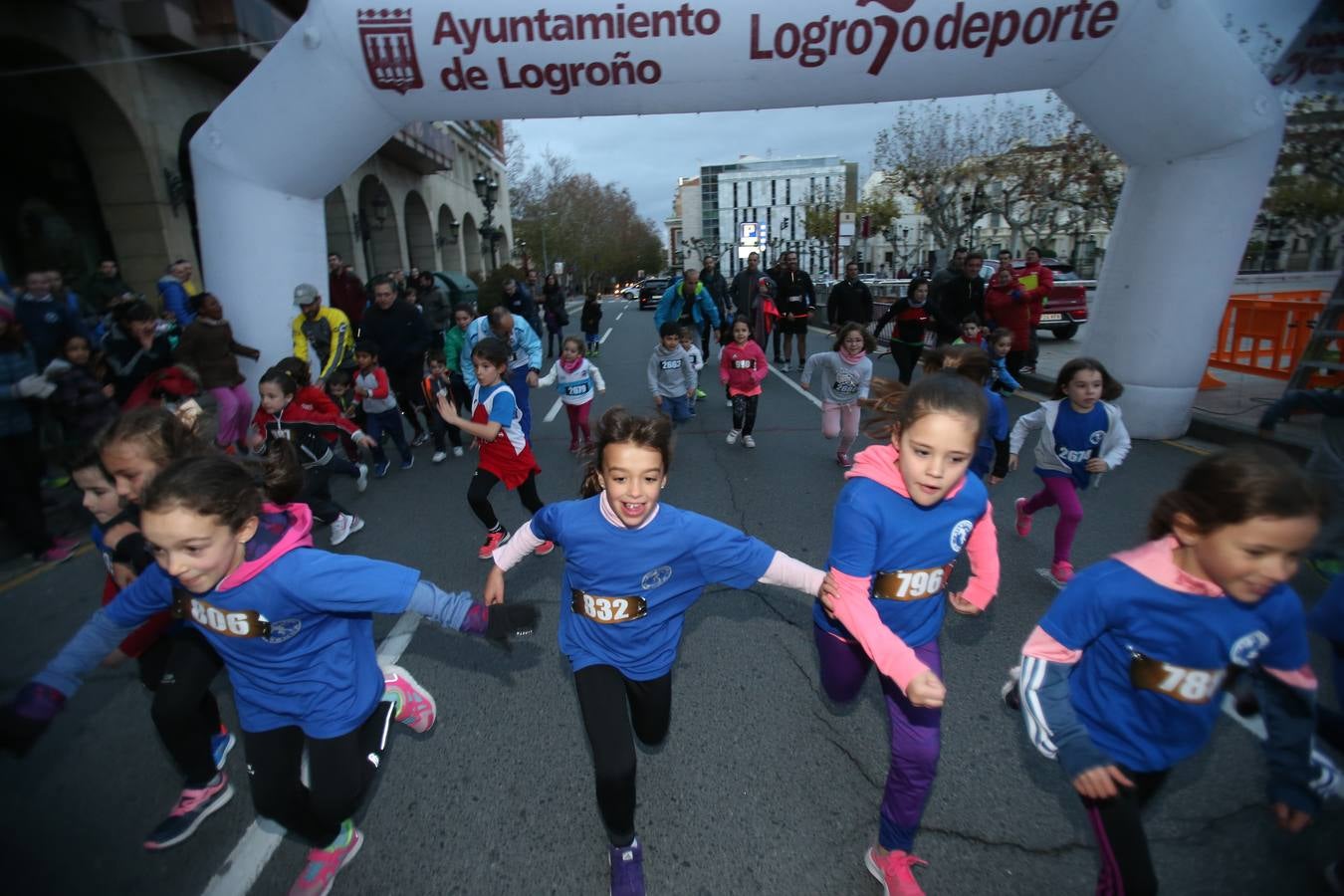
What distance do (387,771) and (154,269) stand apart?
1310cm

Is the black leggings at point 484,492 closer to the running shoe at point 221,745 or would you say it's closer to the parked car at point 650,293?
the running shoe at point 221,745

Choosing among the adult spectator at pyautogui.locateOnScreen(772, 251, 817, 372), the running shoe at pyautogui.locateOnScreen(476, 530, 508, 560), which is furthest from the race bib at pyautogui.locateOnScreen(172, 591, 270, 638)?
the adult spectator at pyautogui.locateOnScreen(772, 251, 817, 372)

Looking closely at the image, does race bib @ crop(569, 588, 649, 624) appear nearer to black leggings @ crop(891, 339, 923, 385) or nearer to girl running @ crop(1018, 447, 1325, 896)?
girl running @ crop(1018, 447, 1325, 896)

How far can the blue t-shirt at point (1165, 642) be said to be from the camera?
1758 millimetres

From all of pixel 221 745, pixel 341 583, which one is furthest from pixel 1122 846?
pixel 221 745

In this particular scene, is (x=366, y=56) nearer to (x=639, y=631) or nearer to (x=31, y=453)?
(x=31, y=453)

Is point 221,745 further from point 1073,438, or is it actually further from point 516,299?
point 516,299

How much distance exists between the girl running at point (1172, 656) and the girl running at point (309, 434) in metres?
5.04

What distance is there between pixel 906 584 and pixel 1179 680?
2.41 feet

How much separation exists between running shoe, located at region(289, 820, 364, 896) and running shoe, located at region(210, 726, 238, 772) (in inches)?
30.9

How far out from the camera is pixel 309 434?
215 inches

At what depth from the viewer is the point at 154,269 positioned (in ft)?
39.8

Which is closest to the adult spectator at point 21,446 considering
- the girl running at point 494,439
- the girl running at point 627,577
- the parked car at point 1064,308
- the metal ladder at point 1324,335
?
the girl running at point 494,439

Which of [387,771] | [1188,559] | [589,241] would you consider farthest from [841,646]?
[589,241]
